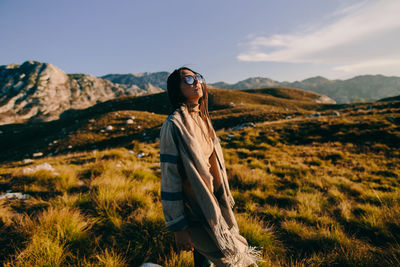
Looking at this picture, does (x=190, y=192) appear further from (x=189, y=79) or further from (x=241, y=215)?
(x=241, y=215)

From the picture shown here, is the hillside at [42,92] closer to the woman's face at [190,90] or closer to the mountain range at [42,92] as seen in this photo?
the mountain range at [42,92]

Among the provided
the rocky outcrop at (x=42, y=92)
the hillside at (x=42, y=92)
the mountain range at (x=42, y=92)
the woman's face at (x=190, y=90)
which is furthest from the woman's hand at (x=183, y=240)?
the rocky outcrop at (x=42, y=92)

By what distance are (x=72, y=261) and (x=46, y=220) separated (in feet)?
2.93

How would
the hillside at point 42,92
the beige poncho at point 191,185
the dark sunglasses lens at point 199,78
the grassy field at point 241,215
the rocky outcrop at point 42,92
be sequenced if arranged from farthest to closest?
the rocky outcrop at point 42,92 < the hillside at point 42,92 < the grassy field at point 241,215 < the dark sunglasses lens at point 199,78 < the beige poncho at point 191,185

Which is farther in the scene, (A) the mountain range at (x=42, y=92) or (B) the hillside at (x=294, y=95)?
(A) the mountain range at (x=42, y=92)

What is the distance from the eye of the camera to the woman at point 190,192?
1649 millimetres

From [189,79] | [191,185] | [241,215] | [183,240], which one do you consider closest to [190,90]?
[189,79]

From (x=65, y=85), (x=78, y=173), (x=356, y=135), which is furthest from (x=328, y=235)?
(x=65, y=85)

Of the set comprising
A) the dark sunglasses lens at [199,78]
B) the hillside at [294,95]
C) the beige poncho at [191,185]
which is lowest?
the beige poncho at [191,185]

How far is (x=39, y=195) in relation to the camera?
163 inches

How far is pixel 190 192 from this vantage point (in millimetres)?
1863

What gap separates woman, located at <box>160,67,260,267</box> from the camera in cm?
165

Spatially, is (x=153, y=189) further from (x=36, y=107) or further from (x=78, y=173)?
(x=36, y=107)

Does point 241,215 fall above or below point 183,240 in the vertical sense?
below
